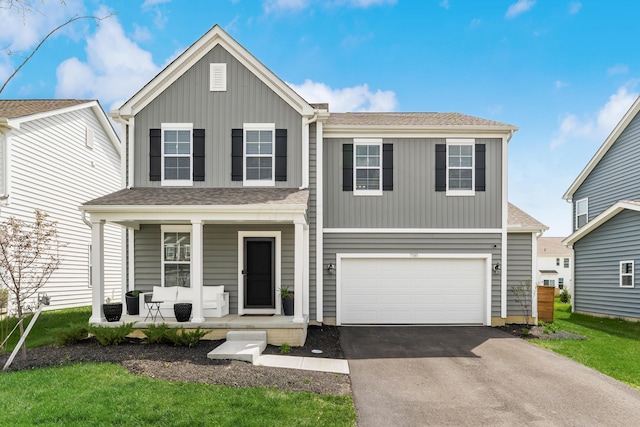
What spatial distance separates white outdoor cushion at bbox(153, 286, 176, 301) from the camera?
1149 cm

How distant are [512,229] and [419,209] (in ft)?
8.86

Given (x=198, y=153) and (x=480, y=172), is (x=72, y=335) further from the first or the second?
(x=480, y=172)

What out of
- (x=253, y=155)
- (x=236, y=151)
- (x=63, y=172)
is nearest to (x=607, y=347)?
(x=253, y=155)

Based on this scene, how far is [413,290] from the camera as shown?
13203 mm

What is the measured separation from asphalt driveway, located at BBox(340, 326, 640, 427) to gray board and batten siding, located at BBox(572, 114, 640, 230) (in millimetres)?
10056

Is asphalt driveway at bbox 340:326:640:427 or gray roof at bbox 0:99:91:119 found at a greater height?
gray roof at bbox 0:99:91:119

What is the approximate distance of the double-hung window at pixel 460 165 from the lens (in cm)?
1314

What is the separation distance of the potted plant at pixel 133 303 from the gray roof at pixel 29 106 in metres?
6.79

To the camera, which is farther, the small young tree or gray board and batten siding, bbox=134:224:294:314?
gray board and batten siding, bbox=134:224:294:314

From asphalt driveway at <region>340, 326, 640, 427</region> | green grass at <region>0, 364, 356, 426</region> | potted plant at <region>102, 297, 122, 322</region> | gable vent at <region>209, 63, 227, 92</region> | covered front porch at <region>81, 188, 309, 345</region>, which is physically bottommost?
asphalt driveway at <region>340, 326, 640, 427</region>

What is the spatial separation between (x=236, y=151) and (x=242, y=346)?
5399mm

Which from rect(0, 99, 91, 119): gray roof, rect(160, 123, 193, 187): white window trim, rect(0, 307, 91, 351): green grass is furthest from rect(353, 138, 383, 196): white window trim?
rect(0, 99, 91, 119): gray roof

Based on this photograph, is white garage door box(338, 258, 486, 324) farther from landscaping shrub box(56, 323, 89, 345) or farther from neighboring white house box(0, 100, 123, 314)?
neighboring white house box(0, 100, 123, 314)

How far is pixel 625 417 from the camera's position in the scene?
19.8 feet
